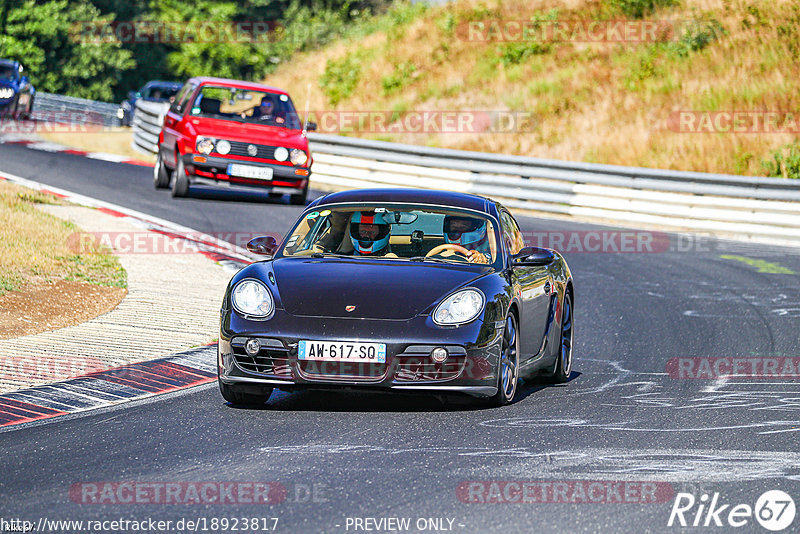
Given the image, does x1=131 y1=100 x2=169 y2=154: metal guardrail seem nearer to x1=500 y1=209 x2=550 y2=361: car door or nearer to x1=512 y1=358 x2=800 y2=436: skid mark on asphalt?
x1=500 y1=209 x2=550 y2=361: car door

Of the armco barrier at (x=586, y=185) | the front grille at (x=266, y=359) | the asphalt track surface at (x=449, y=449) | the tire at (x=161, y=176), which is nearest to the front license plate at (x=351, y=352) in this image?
the front grille at (x=266, y=359)

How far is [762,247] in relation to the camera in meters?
19.5

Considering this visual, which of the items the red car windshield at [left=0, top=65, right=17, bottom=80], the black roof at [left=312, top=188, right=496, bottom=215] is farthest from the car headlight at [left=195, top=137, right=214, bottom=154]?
the red car windshield at [left=0, top=65, right=17, bottom=80]

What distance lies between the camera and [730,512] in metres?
5.47

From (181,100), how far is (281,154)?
2.17m

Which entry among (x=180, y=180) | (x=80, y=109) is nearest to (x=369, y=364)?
(x=180, y=180)

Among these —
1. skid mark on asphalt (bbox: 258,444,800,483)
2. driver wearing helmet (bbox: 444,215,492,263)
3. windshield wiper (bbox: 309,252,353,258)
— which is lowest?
skid mark on asphalt (bbox: 258,444,800,483)

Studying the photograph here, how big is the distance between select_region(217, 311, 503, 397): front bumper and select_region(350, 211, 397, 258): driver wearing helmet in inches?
46.8

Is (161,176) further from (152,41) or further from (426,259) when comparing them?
(152,41)

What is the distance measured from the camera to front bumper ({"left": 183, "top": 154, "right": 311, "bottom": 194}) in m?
18.9

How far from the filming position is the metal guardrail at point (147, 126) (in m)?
27.5

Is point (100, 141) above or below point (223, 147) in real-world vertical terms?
below

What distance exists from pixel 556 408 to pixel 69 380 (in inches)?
122

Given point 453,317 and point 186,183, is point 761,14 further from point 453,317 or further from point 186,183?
point 453,317
